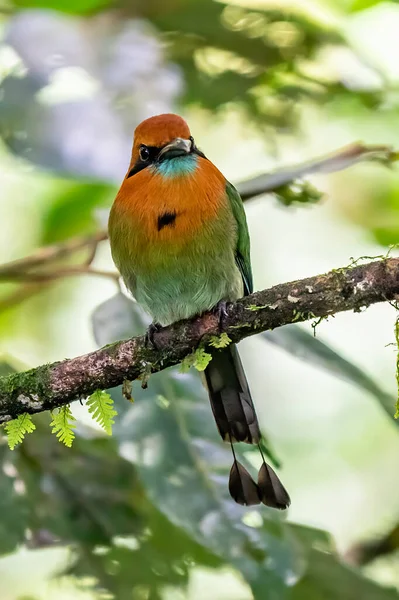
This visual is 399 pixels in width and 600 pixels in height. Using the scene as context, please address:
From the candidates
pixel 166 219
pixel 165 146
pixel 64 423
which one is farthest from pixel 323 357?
pixel 165 146

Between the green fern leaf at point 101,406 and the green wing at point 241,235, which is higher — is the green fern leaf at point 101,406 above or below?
below

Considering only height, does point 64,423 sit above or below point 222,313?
below

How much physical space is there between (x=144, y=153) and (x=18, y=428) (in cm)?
118

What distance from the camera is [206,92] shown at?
389 cm

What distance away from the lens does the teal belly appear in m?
2.73

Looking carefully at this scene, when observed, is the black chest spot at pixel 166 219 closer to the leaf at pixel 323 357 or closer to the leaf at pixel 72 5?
the leaf at pixel 323 357

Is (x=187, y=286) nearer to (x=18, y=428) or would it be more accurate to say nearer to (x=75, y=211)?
(x=18, y=428)

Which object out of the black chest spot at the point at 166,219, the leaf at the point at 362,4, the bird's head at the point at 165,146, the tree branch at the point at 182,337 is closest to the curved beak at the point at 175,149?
the bird's head at the point at 165,146

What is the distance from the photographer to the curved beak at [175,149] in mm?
2949

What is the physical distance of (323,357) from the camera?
2.65 meters

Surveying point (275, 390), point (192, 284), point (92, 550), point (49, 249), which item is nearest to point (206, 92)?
point (49, 249)

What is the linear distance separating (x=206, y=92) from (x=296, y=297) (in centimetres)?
209

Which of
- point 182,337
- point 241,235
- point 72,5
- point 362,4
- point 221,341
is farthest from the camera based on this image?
point 362,4

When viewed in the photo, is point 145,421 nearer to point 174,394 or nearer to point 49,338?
point 174,394
